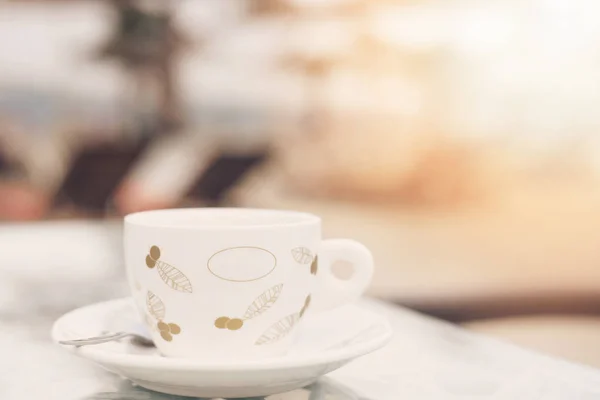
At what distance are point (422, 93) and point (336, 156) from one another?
0.93ft

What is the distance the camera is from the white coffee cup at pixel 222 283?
1.24 feet

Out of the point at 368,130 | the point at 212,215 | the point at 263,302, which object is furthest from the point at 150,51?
the point at 263,302

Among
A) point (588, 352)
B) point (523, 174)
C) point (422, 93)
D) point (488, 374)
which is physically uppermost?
point (422, 93)

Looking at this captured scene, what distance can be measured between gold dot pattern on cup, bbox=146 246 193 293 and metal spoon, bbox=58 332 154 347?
0.05 meters

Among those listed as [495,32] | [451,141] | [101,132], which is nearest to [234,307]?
[101,132]

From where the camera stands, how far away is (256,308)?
39 cm

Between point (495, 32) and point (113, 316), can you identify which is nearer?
point (113, 316)

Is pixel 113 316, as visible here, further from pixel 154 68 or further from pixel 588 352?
pixel 588 352

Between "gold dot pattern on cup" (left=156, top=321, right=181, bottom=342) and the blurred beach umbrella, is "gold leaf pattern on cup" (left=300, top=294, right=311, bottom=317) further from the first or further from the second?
the blurred beach umbrella

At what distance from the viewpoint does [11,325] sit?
0.55 meters

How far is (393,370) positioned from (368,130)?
4.38 ft

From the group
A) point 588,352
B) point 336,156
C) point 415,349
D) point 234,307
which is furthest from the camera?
point 336,156

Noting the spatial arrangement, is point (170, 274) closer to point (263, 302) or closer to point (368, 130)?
point (263, 302)

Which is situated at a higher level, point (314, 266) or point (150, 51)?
point (150, 51)
